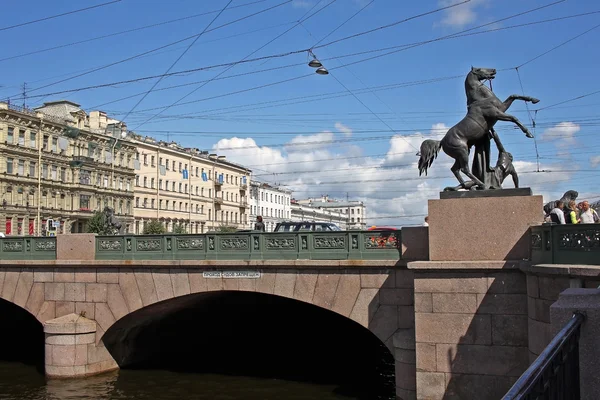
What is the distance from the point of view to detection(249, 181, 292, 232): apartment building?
92.3 m

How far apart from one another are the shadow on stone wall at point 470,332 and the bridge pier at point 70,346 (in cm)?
856

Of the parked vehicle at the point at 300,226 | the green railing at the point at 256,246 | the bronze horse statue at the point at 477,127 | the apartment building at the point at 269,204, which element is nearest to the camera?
the bronze horse statue at the point at 477,127

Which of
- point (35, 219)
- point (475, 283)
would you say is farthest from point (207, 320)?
point (35, 219)

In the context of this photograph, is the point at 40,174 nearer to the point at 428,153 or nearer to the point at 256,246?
the point at 256,246

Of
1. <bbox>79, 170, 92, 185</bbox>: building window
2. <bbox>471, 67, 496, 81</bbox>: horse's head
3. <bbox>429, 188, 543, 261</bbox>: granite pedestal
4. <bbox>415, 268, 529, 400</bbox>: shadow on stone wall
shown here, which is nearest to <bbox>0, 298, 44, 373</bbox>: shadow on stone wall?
<bbox>415, 268, 529, 400</bbox>: shadow on stone wall

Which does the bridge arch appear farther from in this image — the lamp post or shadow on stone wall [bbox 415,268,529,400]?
the lamp post

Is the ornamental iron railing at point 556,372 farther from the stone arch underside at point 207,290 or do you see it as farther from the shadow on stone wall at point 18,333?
the shadow on stone wall at point 18,333

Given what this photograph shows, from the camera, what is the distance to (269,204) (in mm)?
98250

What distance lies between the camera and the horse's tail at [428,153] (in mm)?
11766

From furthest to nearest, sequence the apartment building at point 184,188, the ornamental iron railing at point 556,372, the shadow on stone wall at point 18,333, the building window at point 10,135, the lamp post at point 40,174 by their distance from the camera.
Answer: the apartment building at point 184,188
the lamp post at point 40,174
the building window at point 10,135
the shadow on stone wall at point 18,333
the ornamental iron railing at point 556,372

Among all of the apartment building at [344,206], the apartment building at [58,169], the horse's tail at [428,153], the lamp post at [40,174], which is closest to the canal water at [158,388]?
the horse's tail at [428,153]

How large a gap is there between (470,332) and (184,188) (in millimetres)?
63323

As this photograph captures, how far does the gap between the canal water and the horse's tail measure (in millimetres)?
5477

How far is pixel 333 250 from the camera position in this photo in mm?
12930
